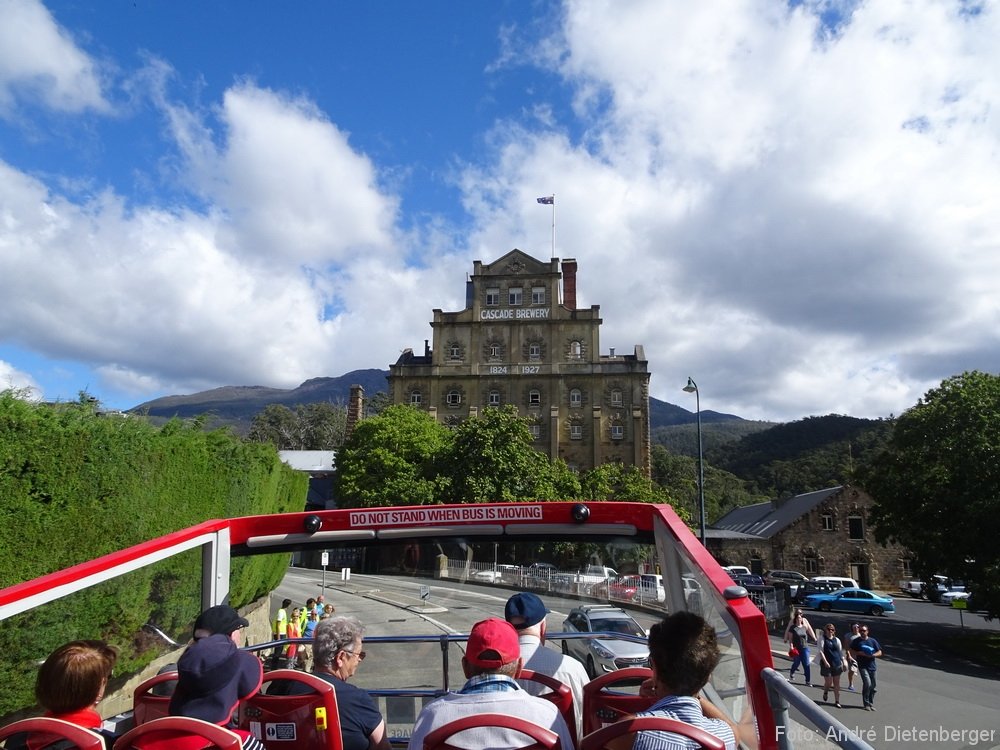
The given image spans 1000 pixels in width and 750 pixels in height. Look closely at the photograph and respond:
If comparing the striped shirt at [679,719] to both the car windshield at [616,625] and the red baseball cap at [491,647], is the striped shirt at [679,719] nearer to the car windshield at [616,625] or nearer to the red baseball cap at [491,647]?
the red baseball cap at [491,647]

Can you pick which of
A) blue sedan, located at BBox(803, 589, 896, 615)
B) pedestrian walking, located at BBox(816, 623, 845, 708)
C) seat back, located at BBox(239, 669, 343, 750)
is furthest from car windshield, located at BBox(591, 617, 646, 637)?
blue sedan, located at BBox(803, 589, 896, 615)

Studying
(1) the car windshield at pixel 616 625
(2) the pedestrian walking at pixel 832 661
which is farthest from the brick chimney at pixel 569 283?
(1) the car windshield at pixel 616 625

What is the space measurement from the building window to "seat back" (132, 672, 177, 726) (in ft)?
187

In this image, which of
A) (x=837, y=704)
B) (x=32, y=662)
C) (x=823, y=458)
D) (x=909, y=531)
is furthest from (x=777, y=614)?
(x=823, y=458)

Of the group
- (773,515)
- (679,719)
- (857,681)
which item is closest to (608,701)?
(679,719)

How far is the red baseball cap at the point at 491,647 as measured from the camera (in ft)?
9.28

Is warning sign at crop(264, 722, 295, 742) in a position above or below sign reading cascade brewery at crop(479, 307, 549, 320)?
below

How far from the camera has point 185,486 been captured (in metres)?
11.5

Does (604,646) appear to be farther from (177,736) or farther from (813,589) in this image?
(813,589)

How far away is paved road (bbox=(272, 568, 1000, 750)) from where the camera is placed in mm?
5754

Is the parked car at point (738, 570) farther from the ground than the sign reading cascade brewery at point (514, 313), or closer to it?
closer to it

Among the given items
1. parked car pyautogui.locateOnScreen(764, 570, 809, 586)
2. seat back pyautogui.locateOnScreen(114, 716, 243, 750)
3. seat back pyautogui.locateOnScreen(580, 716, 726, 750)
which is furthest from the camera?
parked car pyautogui.locateOnScreen(764, 570, 809, 586)

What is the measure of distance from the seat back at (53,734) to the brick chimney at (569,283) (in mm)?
57567

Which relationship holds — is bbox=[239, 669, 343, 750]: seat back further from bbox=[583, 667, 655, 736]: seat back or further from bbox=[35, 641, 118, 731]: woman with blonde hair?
bbox=[583, 667, 655, 736]: seat back
